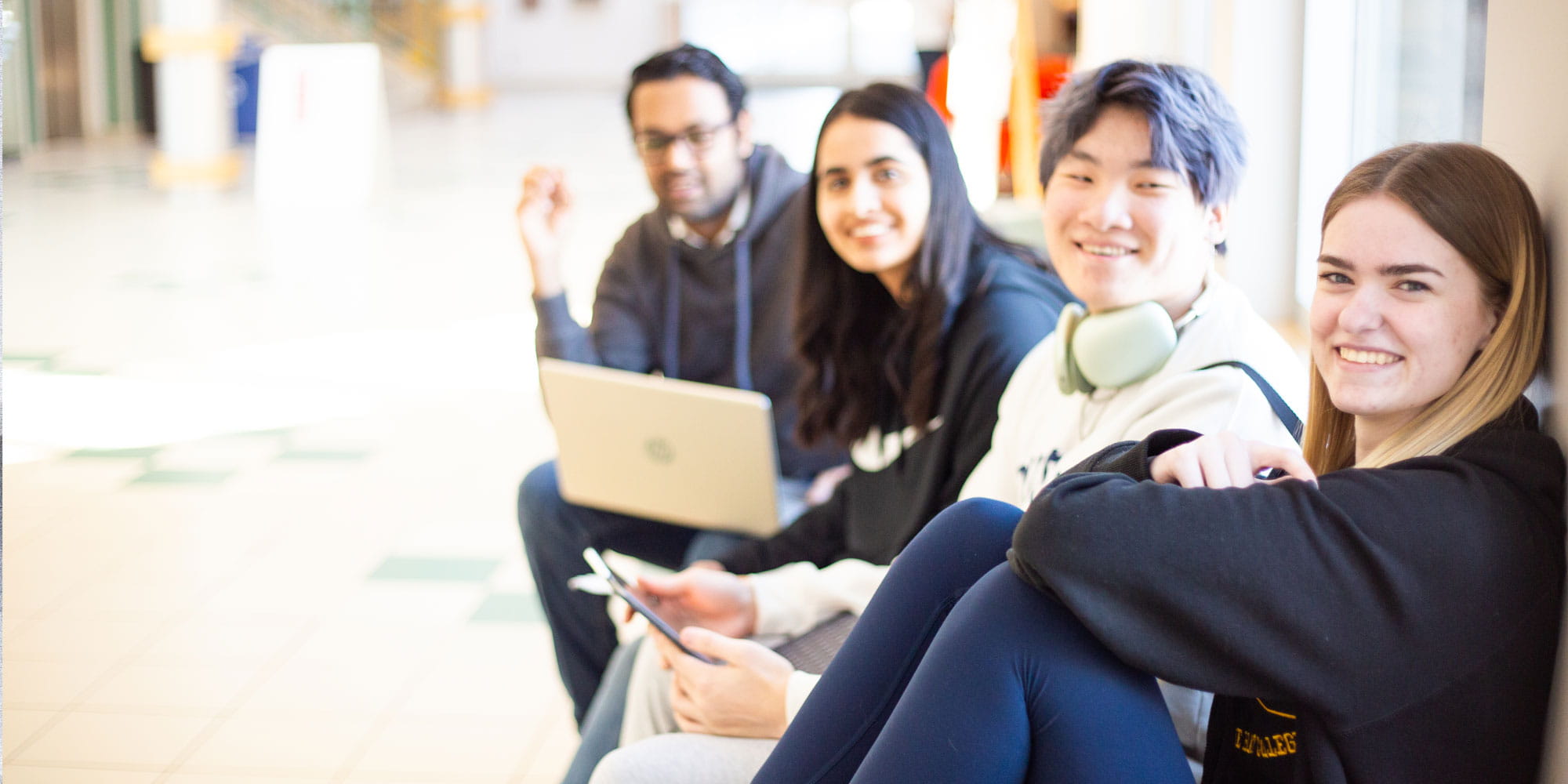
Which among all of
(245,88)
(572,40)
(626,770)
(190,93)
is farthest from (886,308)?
(572,40)

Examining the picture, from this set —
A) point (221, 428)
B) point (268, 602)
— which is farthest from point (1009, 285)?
point (221, 428)

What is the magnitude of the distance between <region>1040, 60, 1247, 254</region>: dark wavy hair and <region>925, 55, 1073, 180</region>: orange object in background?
187 inches

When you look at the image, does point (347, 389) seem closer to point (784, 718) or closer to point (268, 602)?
point (268, 602)

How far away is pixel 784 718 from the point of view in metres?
1.55

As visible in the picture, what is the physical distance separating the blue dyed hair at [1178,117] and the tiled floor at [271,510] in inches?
57.8

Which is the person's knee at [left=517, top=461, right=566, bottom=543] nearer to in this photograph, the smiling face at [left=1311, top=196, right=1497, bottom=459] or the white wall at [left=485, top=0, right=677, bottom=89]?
the smiling face at [left=1311, top=196, right=1497, bottom=459]

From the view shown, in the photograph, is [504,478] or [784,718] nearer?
[784,718]

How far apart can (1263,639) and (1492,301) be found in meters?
0.33

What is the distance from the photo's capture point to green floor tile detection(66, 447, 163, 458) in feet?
13.8

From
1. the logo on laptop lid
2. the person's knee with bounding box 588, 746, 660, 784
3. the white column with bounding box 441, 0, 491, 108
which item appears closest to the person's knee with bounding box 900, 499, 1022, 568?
the person's knee with bounding box 588, 746, 660, 784

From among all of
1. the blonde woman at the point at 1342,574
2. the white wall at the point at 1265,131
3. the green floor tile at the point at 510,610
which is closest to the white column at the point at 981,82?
the white wall at the point at 1265,131

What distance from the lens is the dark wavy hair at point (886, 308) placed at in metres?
1.96

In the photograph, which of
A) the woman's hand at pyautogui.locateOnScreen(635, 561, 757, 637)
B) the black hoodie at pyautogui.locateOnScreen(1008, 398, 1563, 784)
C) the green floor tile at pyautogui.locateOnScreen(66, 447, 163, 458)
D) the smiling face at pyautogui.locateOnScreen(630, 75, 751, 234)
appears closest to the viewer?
the black hoodie at pyautogui.locateOnScreen(1008, 398, 1563, 784)

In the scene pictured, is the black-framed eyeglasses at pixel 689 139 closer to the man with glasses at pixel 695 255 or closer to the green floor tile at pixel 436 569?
the man with glasses at pixel 695 255
